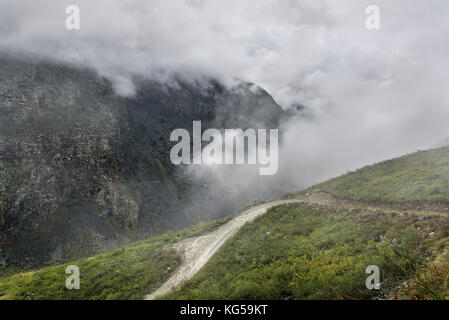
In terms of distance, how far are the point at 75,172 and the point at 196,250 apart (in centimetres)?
9509

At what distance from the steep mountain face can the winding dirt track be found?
2939 inches

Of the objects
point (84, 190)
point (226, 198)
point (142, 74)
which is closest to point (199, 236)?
point (84, 190)

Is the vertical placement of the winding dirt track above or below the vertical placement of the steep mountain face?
below

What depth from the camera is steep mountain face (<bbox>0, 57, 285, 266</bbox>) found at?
80.0 meters

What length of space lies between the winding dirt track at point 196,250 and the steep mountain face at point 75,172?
7466 cm

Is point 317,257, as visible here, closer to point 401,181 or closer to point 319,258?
point 319,258

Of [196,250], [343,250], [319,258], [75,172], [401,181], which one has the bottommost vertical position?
[196,250]

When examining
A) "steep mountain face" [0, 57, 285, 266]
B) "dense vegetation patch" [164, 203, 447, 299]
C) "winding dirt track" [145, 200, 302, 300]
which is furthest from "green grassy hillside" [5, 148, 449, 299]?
"steep mountain face" [0, 57, 285, 266]

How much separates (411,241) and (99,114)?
12817cm

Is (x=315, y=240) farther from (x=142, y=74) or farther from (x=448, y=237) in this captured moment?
(x=142, y=74)

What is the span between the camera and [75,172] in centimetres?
Result: 9769

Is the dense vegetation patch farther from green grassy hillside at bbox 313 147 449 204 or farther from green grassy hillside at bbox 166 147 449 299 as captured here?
green grassy hillside at bbox 313 147 449 204

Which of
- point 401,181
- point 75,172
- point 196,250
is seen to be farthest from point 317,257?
point 75,172

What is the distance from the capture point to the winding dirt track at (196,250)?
636 inches
